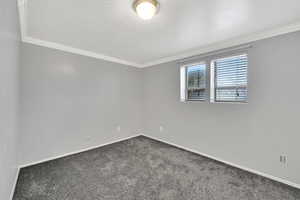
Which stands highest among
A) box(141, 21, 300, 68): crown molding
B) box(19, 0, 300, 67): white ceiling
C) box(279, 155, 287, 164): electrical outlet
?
box(19, 0, 300, 67): white ceiling

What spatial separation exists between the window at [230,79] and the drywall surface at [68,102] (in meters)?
2.36

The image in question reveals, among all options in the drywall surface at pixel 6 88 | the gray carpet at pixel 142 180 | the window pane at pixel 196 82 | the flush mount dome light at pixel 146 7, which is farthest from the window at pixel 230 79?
the drywall surface at pixel 6 88

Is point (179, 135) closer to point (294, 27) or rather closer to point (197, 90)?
point (197, 90)

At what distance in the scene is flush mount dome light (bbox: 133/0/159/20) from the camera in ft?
4.47

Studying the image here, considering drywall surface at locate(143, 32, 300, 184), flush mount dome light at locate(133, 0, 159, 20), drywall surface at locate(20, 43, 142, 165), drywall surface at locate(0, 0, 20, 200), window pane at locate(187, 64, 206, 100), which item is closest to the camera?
drywall surface at locate(0, 0, 20, 200)

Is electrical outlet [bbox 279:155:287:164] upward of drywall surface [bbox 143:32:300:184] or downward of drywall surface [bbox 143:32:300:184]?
downward

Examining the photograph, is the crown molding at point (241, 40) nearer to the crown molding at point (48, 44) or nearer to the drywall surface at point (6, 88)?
the crown molding at point (48, 44)

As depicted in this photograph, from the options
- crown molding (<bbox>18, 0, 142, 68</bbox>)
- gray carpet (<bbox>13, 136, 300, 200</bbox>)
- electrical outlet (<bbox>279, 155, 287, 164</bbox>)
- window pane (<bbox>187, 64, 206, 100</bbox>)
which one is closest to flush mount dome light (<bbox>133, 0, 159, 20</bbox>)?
crown molding (<bbox>18, 0, 142, 68</bbox>)

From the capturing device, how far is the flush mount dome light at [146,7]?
4.47 ft

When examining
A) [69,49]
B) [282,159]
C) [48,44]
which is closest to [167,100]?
[282,159]

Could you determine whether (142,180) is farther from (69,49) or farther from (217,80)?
(69,49)

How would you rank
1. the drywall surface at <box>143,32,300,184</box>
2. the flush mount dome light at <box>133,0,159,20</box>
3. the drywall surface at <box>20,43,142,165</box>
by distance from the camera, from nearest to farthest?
the flush mount dome light at <box>133,0,159,20</box>
the drywall surface at <box>143,32,300,184</box>
the drywall surface at <box>20,43,142,165</box>

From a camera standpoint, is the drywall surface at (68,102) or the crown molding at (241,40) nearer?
the crown molding at (241,40)

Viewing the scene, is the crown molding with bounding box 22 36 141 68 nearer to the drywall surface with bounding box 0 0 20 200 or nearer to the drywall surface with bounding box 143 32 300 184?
the drywall surface with bounding box 0 0 20 200
